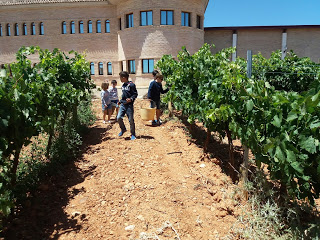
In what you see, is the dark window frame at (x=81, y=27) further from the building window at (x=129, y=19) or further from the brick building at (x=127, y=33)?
the building window at (x=129, y=19)

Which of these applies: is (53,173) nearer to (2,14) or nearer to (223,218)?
(223,218)

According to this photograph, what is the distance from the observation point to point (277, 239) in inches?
119

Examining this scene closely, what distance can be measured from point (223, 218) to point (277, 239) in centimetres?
75

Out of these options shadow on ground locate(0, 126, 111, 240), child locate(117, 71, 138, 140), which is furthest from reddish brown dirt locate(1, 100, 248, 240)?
child locate(117, 71, 138, 140)

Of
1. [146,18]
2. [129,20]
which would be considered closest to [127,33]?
[129,20]

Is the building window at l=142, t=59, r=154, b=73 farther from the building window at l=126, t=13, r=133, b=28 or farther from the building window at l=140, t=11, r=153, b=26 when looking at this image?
the building window at l=126, t=13, r=133, b=28

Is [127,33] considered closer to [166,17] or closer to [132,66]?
[132,66]

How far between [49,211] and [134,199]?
1.21 metres

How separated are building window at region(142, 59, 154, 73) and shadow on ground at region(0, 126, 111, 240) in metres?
13.4

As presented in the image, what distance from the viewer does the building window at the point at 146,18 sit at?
1723 cm

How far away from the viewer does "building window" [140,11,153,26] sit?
17.2 m

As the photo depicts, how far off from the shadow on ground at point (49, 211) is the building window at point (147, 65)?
13.4m

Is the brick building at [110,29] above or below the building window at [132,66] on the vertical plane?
above

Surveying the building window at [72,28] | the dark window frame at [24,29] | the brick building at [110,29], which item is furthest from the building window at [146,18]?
the dark window frame at [24,29]
